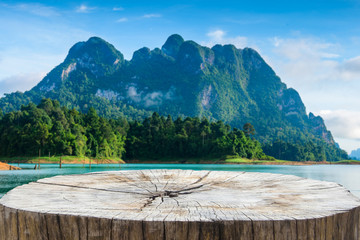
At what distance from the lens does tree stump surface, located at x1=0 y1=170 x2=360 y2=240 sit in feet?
4.87

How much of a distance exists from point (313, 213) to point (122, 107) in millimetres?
158747

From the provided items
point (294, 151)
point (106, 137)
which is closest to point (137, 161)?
point (106, 137)

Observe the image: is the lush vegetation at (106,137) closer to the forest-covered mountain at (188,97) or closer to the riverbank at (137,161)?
the riverbank at (137,161)

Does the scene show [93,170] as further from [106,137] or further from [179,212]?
[179,212]

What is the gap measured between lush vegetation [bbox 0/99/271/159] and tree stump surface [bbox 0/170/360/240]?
218ft

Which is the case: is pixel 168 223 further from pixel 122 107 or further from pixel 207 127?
pixel 122 107

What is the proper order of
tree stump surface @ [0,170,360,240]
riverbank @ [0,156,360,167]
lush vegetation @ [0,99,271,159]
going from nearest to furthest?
tree stump surface @ [0,170,360,240], riverbank @ [0,156,360,167], lush vegetation @ [0,99,271,159]

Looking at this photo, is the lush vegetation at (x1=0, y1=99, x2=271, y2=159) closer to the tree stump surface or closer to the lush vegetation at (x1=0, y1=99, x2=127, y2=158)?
the lush vegetation at (x1=0, y1=99, x2=127, y2=158)

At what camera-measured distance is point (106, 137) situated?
260ft

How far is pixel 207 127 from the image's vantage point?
8719 cm

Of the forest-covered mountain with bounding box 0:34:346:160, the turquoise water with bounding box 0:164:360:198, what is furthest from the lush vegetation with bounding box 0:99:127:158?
the forest-covered mountain with bounding box 0:34:346:160

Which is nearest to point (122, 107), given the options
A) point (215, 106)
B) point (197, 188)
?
point (215, 106)

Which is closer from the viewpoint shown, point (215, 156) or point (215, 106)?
point (215, 156)

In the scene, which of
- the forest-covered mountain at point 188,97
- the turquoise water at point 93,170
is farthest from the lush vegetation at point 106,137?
the forest-covered mountain at point 188,97
